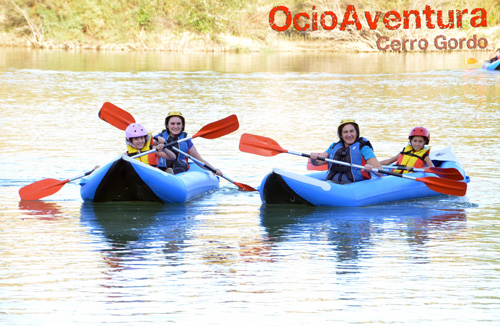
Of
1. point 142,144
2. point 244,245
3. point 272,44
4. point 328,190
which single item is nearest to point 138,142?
point 142,144

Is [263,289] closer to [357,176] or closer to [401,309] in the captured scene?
[401,309]

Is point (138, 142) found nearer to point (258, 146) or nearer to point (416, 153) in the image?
point (258, 146)

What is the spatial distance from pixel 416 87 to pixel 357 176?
13589 millimetres

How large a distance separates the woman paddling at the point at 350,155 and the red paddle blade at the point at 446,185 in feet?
1.78

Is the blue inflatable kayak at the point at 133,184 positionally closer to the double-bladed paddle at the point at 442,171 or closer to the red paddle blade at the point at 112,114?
the red paddle blade at the point at 112,114

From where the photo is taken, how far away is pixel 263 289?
16.1ft

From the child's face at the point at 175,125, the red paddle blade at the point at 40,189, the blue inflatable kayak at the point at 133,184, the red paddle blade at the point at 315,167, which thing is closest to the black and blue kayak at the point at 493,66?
the red paddle blade at the point at 315,167

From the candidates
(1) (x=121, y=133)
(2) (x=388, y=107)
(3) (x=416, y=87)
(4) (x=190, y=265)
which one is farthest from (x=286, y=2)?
(4) (x=190, y=265)

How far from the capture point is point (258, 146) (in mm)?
8383

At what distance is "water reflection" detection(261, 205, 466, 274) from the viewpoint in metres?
6.00

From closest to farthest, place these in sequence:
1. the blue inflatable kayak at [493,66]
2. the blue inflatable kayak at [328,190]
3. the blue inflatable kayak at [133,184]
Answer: the blue inflatable kayak at [133,184] < the blue inflatable kayak at [328,190] < the blue inflatable kayak at [493,66]

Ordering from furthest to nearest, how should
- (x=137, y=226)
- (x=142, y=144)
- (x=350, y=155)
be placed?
(x=142, y=144), (x=350, y=155), (x=137, y=226)

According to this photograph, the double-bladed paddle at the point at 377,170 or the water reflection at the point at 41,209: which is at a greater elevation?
the double-bladed paddle at the point at 377,170

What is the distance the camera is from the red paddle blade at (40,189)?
788 centimetres
